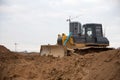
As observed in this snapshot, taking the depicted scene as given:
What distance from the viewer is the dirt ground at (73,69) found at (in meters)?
Result: 9.62

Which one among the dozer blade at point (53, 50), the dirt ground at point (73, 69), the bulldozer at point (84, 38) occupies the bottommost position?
the dirt ground at point (73, 69)

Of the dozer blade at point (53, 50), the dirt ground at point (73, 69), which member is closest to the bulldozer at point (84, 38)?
the dozer blade at point (53, 50)

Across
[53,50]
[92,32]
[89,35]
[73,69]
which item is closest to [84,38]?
[89,35]

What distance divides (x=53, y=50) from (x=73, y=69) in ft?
17.5

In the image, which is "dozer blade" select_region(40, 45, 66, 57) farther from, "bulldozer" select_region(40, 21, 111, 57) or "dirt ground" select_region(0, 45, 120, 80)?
"dirt ground" select_region(0, 45, 120, 80)

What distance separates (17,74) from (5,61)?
11.0 feet

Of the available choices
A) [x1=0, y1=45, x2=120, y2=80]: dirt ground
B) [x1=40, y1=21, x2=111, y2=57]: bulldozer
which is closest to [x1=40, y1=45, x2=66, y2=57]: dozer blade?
[x1=40, y1=21, x2=111, y2=57]: bulldozer

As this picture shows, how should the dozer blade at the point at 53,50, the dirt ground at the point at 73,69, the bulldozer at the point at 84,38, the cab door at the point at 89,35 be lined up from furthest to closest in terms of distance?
the cab door at the point at 89,35 < the bulldozer at the point at 84,38 < the dozer blade at the point at 53,50 < the dirt ground at the point at 73,69

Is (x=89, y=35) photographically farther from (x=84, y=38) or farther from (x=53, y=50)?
(x=53, y=50)

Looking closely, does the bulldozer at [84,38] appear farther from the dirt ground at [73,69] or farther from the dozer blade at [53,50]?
the dirt ground at [73,69]

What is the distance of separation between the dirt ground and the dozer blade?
193cm

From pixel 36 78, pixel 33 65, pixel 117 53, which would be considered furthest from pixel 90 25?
pixel 117 53

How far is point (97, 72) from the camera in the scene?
9.88 metres

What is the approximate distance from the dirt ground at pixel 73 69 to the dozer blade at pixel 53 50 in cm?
193
